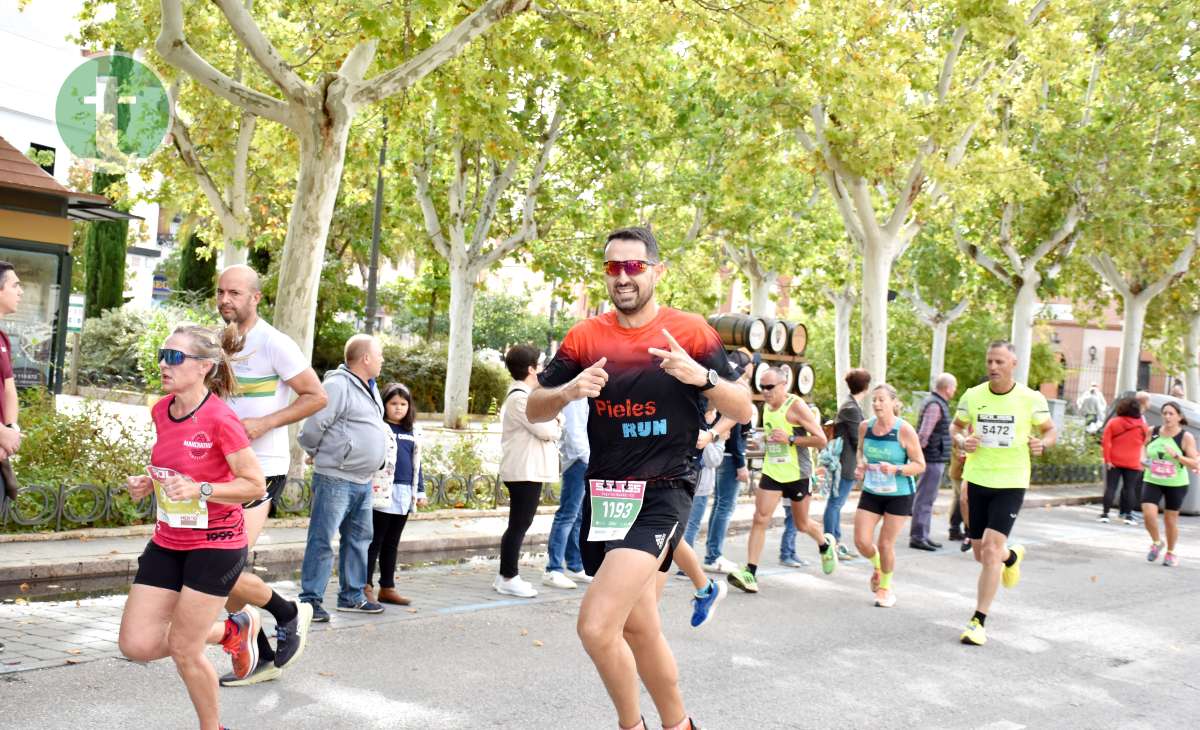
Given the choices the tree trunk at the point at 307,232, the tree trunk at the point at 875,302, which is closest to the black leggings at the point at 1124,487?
the tree trunk at the point at 875,302

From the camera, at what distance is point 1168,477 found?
1359 centimetres

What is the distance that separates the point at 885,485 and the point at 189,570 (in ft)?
20.9

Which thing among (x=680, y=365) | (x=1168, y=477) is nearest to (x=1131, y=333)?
(x=1168, y=477)

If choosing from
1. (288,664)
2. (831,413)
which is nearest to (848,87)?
(288,664)

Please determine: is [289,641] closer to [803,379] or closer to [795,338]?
[795,338]

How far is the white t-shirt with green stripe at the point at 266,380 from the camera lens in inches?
239

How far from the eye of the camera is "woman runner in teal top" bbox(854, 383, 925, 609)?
973cm

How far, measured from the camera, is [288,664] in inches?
257

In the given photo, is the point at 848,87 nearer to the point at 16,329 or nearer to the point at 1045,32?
the point at 1045,32

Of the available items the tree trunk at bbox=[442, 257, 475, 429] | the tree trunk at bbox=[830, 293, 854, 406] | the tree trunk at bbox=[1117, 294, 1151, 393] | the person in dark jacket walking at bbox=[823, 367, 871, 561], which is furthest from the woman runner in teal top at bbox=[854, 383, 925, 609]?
the tree trunk at bbox=[1117, 294, 1151, 393]

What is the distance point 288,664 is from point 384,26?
704 centimetres

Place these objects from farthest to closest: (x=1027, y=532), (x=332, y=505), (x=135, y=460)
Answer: (x=1027, y=532) < (x=135, y=460) < (x=332, y=505)

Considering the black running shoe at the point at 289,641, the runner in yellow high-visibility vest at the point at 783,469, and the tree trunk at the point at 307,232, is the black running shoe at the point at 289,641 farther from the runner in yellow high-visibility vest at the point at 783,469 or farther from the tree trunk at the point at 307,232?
the tree trunk at the point at 307,232

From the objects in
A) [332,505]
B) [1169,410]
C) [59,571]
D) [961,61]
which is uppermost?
[961,61]
